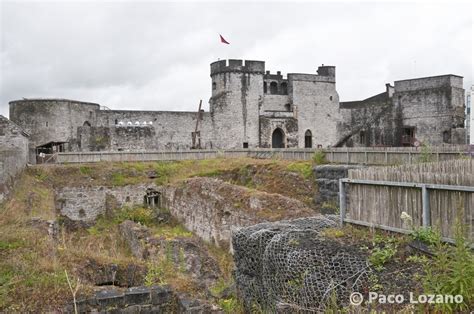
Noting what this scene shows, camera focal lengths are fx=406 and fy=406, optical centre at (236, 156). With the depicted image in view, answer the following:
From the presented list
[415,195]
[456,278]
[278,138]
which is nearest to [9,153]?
[415,195]

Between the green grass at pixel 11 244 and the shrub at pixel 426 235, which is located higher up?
the shrub at pixel 426 235

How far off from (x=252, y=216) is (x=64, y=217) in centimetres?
1290

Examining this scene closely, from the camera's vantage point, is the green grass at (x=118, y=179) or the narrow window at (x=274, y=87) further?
the narrow window at (x=274, y=87)

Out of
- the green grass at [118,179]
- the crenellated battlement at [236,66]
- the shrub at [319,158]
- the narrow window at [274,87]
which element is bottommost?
the green grass at [118,179]

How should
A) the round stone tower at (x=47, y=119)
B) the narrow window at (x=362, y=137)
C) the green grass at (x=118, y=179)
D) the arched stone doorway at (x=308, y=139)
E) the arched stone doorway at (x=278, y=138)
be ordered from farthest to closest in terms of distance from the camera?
the arched stone doorway at (x=308, y=139)
the narrow window at (x=362, y=137)
the arched stone doorway at (x=278, y=138)
the round stone tower at (x=47, y=119)
the green grass at (x=118, y=179)

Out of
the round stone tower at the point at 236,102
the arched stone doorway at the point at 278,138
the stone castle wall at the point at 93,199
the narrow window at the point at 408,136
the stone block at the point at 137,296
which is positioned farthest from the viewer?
the arched stone doorway at the point at 278,138

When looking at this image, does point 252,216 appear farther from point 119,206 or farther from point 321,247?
point 119,206

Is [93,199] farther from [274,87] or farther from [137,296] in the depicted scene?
[274,87]

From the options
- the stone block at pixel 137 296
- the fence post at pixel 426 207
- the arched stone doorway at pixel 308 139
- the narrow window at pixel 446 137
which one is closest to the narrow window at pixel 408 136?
the narrow window at pixel 446 137

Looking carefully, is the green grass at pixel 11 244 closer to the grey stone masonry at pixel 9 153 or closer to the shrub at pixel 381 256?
the grey stone masonry at pixel 9 153

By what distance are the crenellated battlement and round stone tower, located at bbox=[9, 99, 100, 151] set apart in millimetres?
12827

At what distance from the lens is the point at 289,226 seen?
731 centimetres

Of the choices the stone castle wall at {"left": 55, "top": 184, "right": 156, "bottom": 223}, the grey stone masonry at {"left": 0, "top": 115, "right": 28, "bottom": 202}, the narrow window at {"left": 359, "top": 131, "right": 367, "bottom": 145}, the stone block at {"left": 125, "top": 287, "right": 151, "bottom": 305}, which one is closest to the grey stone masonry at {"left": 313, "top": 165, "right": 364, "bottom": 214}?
the stone castle wall at {"left": 55, "top": 184, "right": 156, "bottom": 223}

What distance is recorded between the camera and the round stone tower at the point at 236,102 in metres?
36.5
